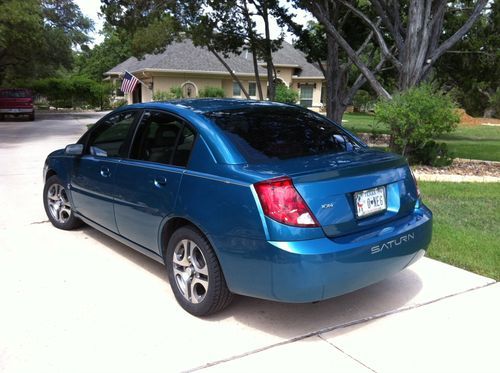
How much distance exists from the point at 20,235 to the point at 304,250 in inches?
157

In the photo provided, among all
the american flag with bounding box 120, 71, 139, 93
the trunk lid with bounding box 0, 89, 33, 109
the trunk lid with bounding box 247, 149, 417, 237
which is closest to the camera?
the trunk lid with bounding box 247, 149, 417, 237

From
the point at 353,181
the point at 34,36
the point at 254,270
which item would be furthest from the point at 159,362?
the point at 34,36

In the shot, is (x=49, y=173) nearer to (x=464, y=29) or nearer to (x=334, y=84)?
(x=464, y=29)

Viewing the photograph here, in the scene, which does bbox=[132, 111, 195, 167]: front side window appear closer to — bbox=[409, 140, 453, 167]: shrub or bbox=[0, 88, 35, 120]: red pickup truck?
bbox=[409, 140, 453, 167]: shrub

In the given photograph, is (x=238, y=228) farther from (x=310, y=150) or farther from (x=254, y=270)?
(x=310, y=150)

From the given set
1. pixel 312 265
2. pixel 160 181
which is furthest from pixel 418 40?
pixel 312 265

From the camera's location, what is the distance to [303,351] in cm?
335

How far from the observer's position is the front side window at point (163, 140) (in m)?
4.00

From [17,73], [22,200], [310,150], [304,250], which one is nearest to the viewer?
[304,250]

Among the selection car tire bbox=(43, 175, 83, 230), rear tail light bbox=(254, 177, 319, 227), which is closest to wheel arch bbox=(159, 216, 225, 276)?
rear tail light bbox=(254, 177, 319, 227)

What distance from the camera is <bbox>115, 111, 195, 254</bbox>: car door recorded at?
3947 millimetres

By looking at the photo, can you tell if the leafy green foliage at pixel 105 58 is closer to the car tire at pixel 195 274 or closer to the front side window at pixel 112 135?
the front side window at pixel 112 135

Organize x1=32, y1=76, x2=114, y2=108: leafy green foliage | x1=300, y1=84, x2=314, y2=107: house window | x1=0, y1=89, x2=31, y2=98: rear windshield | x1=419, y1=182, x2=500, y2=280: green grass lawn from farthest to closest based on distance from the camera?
x1=32, y1=76, x2=114, y2=108: leafy green foliage, x1=300, y1=84, x2=314, y2=107: house window, x1=0, y1=89, x2=31, y2=98: rear windshield, x1=419, y1=182, x2=500, y2=280: green grass lawn

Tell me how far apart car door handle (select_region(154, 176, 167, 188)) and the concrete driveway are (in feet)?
3.11
